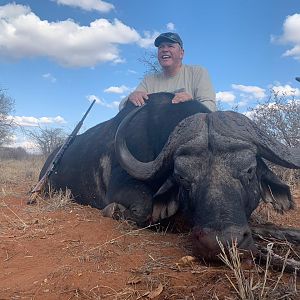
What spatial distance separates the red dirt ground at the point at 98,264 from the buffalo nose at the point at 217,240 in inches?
3.9

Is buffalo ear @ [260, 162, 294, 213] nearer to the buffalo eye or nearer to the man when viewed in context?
the buffalo eye

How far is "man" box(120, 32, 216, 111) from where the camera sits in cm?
638

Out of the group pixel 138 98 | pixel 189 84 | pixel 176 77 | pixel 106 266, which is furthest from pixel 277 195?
pixel 176 77

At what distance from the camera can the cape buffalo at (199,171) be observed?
299 cm

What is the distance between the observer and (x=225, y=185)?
323 centimetres

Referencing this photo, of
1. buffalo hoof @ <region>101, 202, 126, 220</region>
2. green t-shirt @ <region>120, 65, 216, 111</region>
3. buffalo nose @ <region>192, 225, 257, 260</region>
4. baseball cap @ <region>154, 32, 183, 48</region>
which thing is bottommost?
buffalo hoof @ <region>101, 202, 126, 220</region>

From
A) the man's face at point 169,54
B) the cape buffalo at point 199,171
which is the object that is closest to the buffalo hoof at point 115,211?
the cape buffalo at point 199,171

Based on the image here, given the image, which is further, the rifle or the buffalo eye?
the rifle

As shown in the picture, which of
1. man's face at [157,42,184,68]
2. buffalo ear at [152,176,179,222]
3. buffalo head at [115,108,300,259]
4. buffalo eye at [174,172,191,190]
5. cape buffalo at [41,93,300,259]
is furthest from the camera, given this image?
man's face at [157,42,184,68]

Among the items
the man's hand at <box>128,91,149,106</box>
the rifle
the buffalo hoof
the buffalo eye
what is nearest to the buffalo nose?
the buffalo eye

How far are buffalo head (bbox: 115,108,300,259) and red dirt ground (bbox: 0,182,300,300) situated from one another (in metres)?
0.27

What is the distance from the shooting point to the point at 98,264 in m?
2.97

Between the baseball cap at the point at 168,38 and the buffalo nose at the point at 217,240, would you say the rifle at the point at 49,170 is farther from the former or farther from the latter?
the buffalo nose at the point at 217,240

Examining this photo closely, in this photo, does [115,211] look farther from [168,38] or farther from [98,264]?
[168,38]
